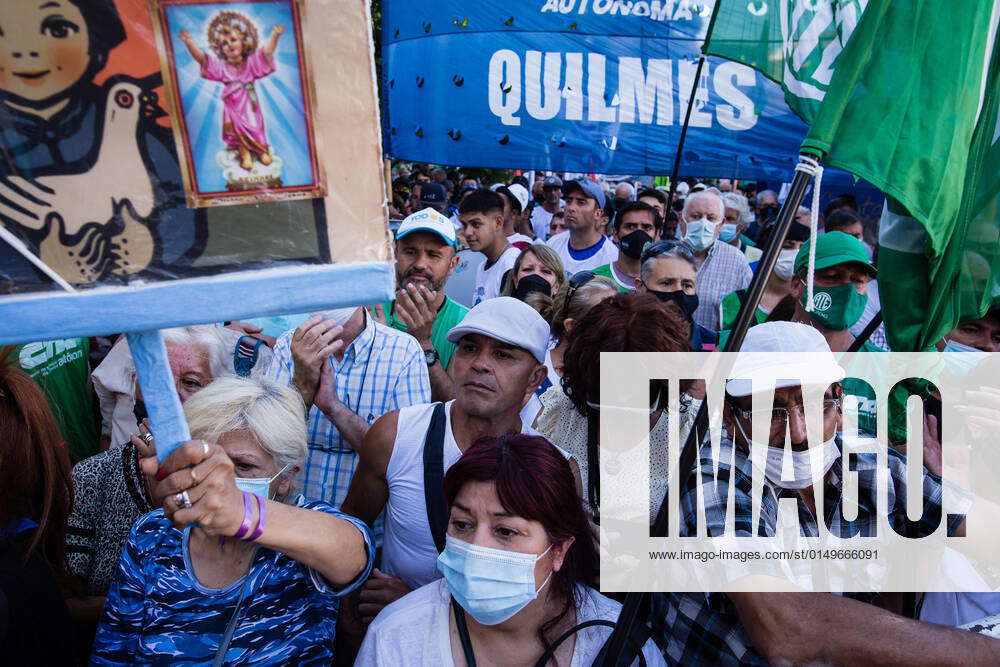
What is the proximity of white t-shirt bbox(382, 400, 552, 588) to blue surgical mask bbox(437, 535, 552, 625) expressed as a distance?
1.51 feet

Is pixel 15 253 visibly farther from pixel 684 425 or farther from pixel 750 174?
pixel 750 174

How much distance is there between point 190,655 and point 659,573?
1.22 meters

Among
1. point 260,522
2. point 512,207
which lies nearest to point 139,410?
point 260,522

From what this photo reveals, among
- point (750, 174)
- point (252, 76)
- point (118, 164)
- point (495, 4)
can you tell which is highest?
point (495, 4)

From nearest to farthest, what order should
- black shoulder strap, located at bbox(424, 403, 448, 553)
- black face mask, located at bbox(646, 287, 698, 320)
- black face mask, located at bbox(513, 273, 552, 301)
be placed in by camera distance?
black shoulder strap, located at bbox(424, 403, 448, 553) < black face mask, located at bbox(646, 287, 698, 320) < black face mask, located at bbox(513, 273, 552, 301)

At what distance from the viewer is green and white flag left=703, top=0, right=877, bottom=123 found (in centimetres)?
201

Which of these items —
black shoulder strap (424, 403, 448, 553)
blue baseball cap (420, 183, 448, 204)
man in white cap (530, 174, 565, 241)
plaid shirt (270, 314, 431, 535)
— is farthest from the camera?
blue baseball cap (420, 183, 448, 204)

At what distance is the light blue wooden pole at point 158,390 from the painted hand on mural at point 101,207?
0.14 meters

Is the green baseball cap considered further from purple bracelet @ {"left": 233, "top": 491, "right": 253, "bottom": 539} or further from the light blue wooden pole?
the light blue wooden pole

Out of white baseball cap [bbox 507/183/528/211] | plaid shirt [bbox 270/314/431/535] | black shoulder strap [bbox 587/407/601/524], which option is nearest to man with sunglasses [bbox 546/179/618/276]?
white baseball cap [bbox 507/183/528/211]

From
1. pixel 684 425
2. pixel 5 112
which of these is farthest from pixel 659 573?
pixel 5 112

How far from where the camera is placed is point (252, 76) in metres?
1.14

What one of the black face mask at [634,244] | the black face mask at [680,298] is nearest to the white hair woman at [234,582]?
the black face mask at [680,298]

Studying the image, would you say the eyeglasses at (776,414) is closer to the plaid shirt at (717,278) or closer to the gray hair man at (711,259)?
the gray hair man at (711,259)
